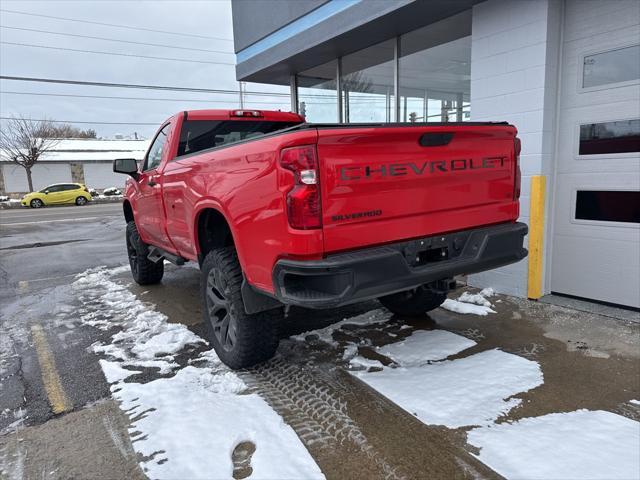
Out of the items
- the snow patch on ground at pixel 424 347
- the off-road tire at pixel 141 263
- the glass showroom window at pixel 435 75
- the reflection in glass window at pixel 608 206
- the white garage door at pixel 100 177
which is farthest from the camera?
the white garage door at pixel 100 177

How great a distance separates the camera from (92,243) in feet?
39.2

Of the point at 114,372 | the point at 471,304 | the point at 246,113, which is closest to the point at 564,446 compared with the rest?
the point at 471,304

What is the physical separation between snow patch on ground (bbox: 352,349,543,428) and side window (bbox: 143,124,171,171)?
10.8 feet

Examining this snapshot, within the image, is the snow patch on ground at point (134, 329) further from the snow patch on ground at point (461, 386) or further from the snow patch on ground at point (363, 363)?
the snow patch on ground at point (461, 386)

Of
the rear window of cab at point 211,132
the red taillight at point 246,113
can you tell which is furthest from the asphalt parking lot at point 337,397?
the red taillight at point 246,113

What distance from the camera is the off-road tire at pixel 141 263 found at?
650 cm

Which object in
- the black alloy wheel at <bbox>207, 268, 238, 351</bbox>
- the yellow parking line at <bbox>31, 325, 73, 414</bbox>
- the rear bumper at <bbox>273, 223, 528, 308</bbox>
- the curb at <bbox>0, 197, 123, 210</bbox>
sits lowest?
the curb at <bbox>0, 197, 123, 210</bbox>

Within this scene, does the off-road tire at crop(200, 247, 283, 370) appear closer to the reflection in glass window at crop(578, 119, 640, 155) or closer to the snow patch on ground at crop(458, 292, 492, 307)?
the snow patch on ground at crop(458, 292, 492, 307)

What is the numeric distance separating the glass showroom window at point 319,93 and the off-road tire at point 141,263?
15.2 ft

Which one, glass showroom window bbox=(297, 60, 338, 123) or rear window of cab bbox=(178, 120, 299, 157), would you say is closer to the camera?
rear window of cab bbox=(178, 120, 299, 157)

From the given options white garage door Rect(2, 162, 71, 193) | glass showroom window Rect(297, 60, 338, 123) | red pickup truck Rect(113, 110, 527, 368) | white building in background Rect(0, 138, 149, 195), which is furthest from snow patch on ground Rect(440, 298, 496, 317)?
white garage door Rect(2, 162, 71, 193)

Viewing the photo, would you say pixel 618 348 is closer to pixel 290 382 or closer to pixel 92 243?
pixel 290 382

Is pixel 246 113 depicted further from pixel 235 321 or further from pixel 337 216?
pixel 337 216

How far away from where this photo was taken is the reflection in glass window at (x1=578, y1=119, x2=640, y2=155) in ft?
15.0
